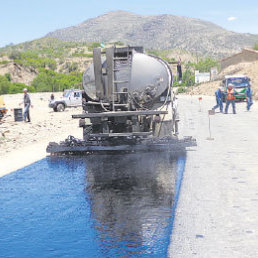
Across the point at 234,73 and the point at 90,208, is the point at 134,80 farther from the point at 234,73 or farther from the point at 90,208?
the point at 234,73

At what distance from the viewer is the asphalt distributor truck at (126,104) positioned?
12484 mm

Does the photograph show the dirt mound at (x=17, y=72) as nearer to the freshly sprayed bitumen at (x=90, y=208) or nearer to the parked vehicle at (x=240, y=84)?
the parked vehicle at (x=240, y=84)

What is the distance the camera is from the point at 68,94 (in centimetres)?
4062

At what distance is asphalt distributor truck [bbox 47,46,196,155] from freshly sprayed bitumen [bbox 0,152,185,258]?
3.35ft

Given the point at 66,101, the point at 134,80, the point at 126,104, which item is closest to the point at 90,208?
the point at 126,104

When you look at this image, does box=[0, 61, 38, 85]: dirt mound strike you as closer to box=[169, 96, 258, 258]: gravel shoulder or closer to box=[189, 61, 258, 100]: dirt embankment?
box=[189, 61, 258, 100]: dirt embankment

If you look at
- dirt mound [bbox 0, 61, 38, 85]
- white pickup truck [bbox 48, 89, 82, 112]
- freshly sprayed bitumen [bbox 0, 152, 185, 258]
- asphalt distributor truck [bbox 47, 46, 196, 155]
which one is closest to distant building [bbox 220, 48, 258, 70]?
dirt mound [bbox 0, 61, 38, 85]

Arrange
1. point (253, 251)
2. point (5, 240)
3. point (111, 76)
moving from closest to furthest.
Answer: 1. point (253, 251)
2. point (5, 240)
3. point (111, 76)

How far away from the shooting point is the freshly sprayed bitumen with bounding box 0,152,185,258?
564 centimetres

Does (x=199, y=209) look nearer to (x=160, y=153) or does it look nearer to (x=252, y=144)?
(x=160, y=153)

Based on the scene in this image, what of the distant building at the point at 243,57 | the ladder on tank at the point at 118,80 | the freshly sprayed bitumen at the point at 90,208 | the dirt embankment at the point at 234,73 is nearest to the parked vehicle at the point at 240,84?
the dirt embankment at the point at 234,73

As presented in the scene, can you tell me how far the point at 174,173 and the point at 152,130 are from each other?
3.32 metres

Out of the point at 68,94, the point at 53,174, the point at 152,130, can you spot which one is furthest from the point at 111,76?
the point at 68,94

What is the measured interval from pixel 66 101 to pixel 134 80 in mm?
28205
